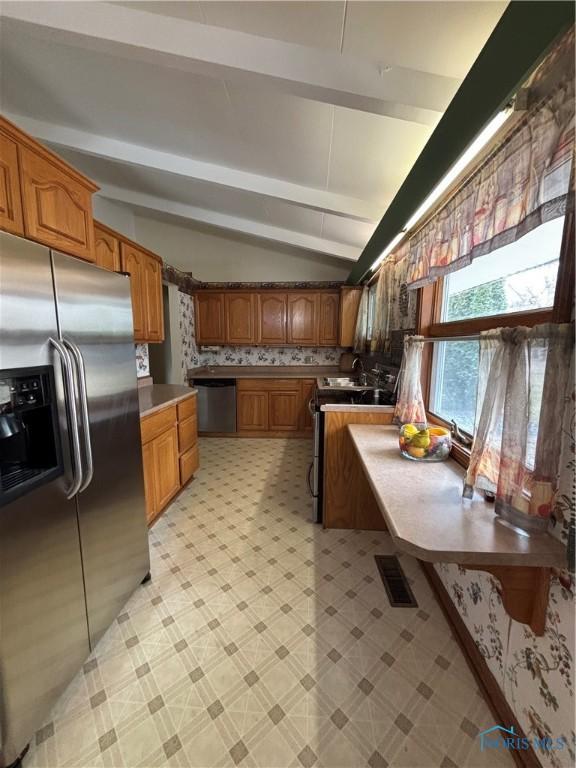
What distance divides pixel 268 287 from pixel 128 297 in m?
3.15

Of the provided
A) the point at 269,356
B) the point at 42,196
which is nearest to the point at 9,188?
the point at 42,196

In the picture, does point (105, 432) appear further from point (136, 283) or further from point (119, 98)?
point (119, 98)

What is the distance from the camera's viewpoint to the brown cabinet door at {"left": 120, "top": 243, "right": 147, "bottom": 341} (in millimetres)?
2500

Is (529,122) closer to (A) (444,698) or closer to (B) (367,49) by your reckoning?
(B) (367,49)

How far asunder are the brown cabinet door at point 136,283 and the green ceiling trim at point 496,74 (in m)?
2.23

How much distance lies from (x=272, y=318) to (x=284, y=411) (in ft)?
4.66

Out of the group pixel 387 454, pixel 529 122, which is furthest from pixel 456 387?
pixel 529 122

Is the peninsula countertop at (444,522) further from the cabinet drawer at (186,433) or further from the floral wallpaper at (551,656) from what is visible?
the cabinet drawer at (186,433)

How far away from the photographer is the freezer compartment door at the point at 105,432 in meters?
1.18

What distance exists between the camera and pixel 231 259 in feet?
15.3

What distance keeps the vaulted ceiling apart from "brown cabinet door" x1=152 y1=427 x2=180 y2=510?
6.88 ft

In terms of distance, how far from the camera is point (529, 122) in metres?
0.88

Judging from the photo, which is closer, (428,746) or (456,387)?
(428,746)

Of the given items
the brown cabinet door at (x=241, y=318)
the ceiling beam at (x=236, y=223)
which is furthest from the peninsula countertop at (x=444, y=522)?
the brown cabinet door at (x=241, y=318)
